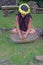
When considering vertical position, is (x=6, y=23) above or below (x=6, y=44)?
below

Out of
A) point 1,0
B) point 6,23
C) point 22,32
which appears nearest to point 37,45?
point 22,32

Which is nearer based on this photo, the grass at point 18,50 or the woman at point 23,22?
the grass at point 18,50

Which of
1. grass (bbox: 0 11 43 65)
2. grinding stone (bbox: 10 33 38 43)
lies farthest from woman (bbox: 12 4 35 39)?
grass (bbox: 0 11 43 65)

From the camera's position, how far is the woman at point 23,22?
5371mm

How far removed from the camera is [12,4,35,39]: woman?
5371mm

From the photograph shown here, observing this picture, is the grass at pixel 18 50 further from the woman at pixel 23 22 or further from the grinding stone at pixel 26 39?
the woman at pixel 23 22

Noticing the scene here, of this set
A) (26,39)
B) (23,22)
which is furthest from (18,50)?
(23,22)

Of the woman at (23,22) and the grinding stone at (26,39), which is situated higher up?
the woman at (23,22)

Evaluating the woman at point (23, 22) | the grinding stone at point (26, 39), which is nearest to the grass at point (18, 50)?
the grinding stone at point (26, 39)

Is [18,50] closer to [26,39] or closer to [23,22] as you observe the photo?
[26,39]

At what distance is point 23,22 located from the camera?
221 inches

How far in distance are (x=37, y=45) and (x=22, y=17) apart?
2.41ft

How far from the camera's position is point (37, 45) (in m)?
5.34

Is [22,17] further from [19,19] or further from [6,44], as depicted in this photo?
[6,44]
